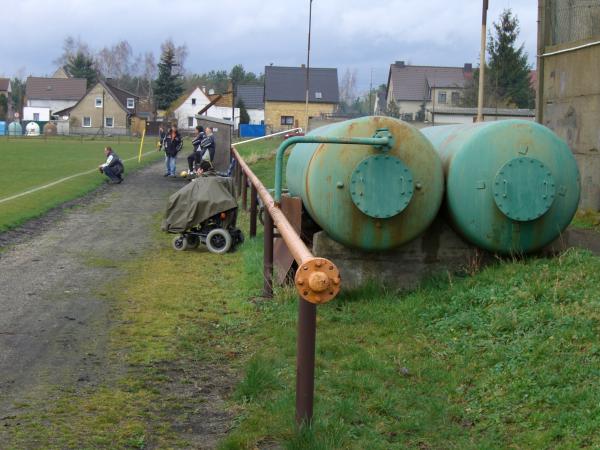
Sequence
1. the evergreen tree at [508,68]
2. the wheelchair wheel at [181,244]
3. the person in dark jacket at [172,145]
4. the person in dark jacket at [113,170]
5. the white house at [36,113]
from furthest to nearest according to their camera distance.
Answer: the white house at [36,113] < the evergreen tree at [508,68] < the person in dark jacket at [172,145] < the person in dark jacket at [113,170] < the wheelchair wheel at [181,244]

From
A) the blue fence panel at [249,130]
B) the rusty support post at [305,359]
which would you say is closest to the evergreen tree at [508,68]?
the blue fence panel at [249,130]

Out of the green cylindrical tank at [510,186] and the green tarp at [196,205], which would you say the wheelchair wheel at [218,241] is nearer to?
the green tarp at [196,205]

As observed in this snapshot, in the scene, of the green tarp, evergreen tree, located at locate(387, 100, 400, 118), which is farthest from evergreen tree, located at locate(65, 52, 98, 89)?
the green tarp

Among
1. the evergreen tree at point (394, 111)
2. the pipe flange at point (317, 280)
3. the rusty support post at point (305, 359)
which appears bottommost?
the rusty support post at point (305, 359)

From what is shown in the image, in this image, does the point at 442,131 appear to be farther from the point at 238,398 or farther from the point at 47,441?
the point at 47,441

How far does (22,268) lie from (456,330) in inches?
241

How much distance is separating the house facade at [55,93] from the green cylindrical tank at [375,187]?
124m

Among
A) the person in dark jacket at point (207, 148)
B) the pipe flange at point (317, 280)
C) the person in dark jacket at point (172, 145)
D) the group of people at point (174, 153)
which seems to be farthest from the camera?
the person in dark jacket at point (172, 145)

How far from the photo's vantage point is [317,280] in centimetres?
426

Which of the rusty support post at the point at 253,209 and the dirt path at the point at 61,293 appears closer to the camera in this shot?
the dirt path at the point at 61,293

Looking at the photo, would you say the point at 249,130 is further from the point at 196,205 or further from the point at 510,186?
the point at 510,186

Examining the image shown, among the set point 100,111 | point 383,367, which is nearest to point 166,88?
point 100,111

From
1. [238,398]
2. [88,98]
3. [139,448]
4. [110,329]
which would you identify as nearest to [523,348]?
[238,398]

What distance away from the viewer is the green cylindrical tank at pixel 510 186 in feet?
27.0
